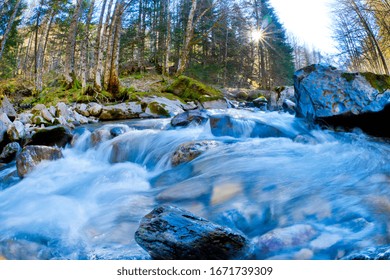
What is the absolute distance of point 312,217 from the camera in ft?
9.41

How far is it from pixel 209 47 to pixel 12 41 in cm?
1663

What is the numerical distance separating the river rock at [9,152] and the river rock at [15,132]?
40 centimetres

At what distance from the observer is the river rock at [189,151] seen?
4.84 m

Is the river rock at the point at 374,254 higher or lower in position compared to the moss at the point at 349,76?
lower

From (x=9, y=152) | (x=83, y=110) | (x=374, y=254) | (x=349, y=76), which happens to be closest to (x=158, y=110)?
(x=83, y=110)

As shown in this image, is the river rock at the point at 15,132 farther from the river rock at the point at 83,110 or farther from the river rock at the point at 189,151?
the river rock at the point at 189,151

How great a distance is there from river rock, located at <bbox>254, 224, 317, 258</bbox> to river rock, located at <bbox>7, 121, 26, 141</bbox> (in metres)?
6.17

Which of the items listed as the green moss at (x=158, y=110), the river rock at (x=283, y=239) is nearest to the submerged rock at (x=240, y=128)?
the green moss at (x=158, y=110)

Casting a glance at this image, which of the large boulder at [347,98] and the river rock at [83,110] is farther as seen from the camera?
the river rock at [83,110]

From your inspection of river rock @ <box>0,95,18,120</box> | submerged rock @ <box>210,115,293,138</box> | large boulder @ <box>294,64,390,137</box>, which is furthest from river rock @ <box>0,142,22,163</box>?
large boulder @ <box>294,64,390,137</box>

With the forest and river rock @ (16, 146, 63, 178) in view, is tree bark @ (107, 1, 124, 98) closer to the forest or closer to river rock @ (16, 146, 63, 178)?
the forest

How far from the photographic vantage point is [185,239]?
202 centimetres

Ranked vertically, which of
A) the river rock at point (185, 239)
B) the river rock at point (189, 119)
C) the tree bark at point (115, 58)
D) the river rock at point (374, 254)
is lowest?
the river rock at point (374, 254)

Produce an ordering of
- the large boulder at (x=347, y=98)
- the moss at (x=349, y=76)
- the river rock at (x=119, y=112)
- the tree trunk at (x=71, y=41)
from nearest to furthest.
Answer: the large boulder at (x=347, y=98)
the moss at (x=349, y=76)
the river rock at (x=119, y=112)
the tree trunk at (x=71, y=41)
